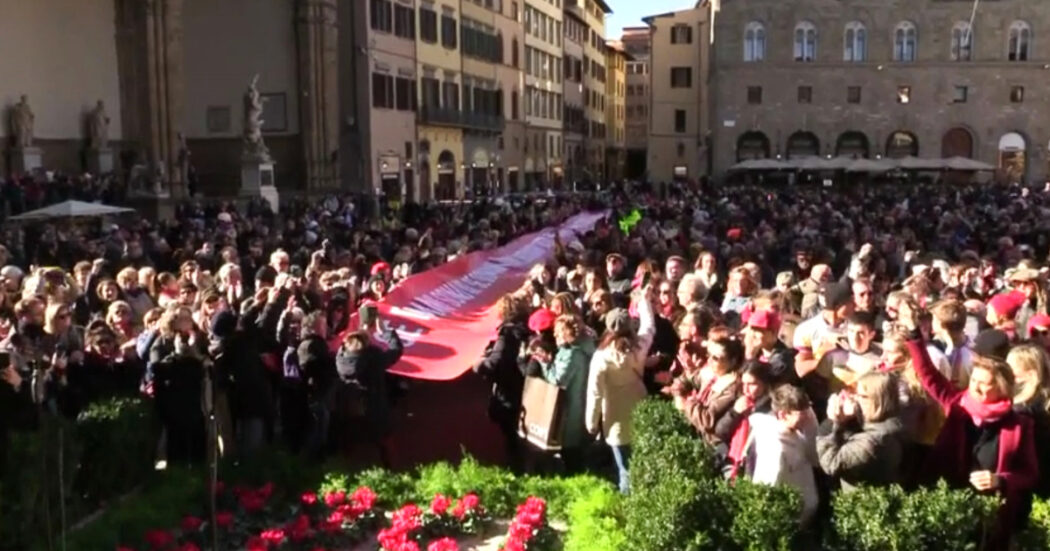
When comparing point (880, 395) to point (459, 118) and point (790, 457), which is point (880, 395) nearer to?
point (790, 457)

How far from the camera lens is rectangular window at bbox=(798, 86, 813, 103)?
63.9 m

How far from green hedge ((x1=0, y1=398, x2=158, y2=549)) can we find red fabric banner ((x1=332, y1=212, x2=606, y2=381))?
203 centimetres

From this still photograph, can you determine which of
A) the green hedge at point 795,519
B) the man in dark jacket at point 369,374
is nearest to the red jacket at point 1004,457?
the green hedge at point 795,519

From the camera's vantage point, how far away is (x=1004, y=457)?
6.14 meters

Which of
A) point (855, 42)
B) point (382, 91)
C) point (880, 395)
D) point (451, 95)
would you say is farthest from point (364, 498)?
point (855, 42)

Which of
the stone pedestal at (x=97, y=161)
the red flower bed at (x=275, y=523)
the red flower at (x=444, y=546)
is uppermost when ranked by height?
the stone pedestal at (x=97, y=161)

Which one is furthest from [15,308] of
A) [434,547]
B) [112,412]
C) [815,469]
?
[815,469]

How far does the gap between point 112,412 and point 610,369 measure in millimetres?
3857

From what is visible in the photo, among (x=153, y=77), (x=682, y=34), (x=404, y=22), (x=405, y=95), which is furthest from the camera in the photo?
(x=682, y=34)

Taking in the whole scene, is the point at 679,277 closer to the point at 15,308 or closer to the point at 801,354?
the point at 801,354

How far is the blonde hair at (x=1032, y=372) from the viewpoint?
21.0 feet

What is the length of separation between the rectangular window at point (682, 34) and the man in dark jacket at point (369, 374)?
234 ft

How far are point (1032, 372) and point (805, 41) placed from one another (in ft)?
198

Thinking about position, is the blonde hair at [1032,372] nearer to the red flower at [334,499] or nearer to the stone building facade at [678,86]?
the red flower at [334,499]
